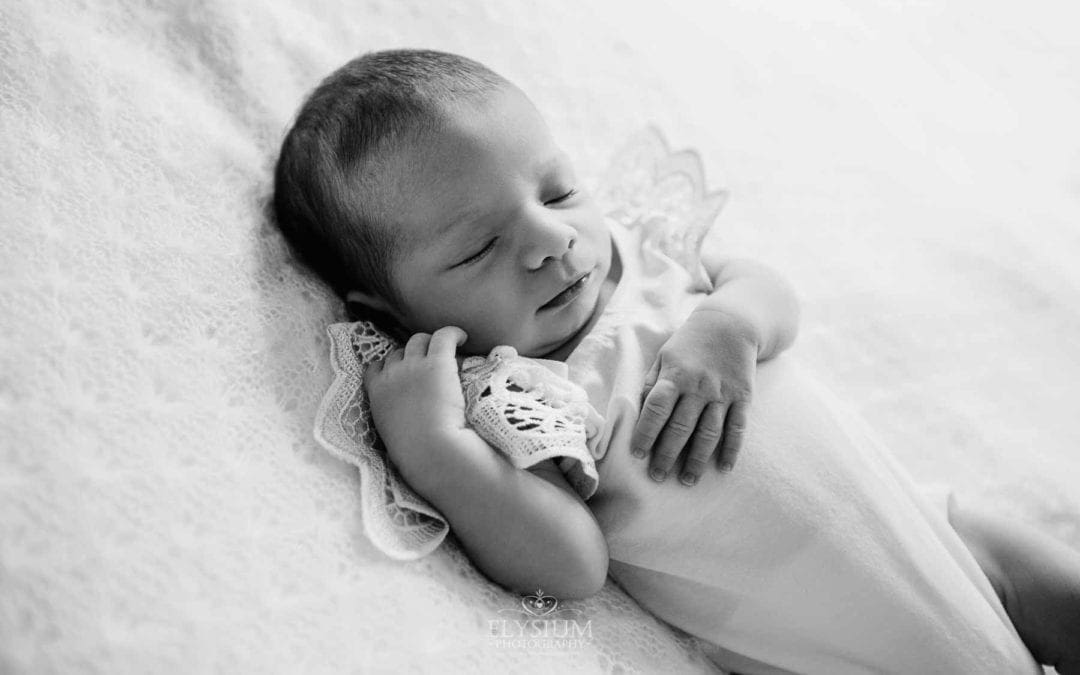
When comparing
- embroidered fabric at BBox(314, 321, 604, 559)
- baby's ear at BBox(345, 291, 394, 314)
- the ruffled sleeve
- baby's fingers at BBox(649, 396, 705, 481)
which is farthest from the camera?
the ruffled sleeve

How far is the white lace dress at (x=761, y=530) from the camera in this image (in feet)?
3.18

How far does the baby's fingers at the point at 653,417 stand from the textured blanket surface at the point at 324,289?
0.65 feet

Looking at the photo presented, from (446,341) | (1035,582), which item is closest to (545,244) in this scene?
(446,341)

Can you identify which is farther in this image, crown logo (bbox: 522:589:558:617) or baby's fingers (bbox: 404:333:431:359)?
baby's fingers (bbox: 404:333:431:359)

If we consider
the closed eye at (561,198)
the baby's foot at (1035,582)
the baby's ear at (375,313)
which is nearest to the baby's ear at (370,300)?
the baby's ear at (375,313)

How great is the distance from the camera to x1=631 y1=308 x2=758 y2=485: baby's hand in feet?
3.23

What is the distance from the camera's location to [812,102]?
1.72 m

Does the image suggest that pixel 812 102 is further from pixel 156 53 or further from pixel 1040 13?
pixel 156 53

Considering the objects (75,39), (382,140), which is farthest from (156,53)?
(382,140)

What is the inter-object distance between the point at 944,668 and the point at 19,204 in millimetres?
1167

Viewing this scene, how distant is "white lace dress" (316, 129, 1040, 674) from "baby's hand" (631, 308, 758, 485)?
0.09 ft

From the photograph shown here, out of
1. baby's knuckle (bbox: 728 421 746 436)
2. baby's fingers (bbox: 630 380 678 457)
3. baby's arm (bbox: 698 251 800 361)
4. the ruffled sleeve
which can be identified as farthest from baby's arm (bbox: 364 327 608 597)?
the ruffled sleeve

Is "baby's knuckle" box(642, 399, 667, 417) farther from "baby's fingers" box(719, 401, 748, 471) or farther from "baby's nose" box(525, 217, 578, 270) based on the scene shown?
"baby's nose" box(525, 217, 578, 270)

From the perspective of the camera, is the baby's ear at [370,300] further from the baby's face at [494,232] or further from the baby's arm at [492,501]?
the baby's arm at [492,501]
